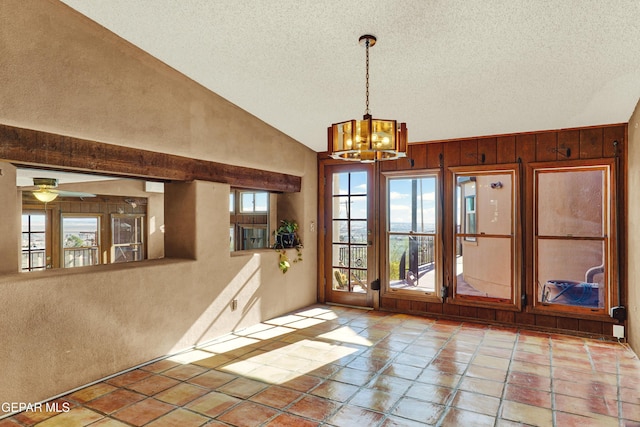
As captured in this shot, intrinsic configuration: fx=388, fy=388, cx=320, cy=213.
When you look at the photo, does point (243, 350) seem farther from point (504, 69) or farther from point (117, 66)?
point (504, 69)

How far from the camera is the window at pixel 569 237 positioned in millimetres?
4824

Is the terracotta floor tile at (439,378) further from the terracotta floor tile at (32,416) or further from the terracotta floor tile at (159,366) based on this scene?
the terracotta floor tile at (32,416)

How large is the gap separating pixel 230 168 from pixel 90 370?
2.50 meters

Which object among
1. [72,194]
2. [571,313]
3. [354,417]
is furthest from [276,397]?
[72,194]

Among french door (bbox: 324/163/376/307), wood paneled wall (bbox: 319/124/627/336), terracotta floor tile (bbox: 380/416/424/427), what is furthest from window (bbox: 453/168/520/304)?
terracotta floor tile (bbox: 380/416/424/427)

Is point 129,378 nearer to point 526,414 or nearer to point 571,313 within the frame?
point 526,414

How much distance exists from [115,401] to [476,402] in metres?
2.74

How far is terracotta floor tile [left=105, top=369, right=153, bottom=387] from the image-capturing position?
328cm

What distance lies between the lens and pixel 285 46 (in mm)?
3348

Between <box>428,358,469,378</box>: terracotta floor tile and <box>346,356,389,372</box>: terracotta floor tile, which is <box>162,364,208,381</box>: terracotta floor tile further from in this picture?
<box>428,358,469,378</box>: terracotta floor tile

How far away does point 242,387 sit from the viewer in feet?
10.5

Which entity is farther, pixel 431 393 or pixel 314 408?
pixel 431 393

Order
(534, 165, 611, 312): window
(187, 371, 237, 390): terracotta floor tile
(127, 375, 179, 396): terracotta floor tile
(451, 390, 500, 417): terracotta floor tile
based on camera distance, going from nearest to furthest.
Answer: (451, 390, 500, 417): terracotta floor tile < (127, 375, 179, 396): terracotta floor tile < (187, 371, 237, 390): terracotta floor tile < (534, 165, 611, 312): window

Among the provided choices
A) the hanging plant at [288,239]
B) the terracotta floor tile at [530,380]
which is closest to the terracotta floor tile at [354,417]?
the terracotta floor tile at [530,380]
